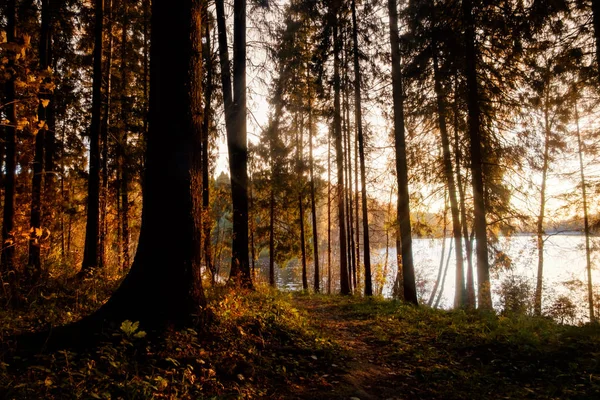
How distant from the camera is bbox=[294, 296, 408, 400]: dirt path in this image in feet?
12.8

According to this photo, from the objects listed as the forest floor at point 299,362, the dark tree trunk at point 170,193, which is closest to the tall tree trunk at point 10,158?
the forest floor at point 299,362

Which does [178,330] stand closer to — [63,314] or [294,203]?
[63,314]

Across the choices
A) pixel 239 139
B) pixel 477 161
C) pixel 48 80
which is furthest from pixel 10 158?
pixel 477 161

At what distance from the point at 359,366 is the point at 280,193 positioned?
15458 mm

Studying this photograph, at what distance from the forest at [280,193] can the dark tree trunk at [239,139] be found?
0.05 meters

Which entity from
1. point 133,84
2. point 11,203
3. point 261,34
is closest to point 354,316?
point 261,34

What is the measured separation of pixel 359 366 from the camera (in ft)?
15.8

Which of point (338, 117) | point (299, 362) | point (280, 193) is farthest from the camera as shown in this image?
point (280, 193)

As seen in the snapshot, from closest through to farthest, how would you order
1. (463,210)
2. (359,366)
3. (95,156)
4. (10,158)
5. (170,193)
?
(170,193) → (359,366) → (10,158) → (95,156) → (463,210)

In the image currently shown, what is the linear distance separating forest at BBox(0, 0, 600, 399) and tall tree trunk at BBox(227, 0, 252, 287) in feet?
0.18

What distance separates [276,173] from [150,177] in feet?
47.3

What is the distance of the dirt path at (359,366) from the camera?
12.8 feet

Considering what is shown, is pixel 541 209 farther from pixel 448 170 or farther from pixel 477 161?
pixel 477 161

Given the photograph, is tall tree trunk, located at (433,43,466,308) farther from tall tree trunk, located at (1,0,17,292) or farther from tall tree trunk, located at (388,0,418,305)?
tall tree trunk, located at (1,0,17,292)
